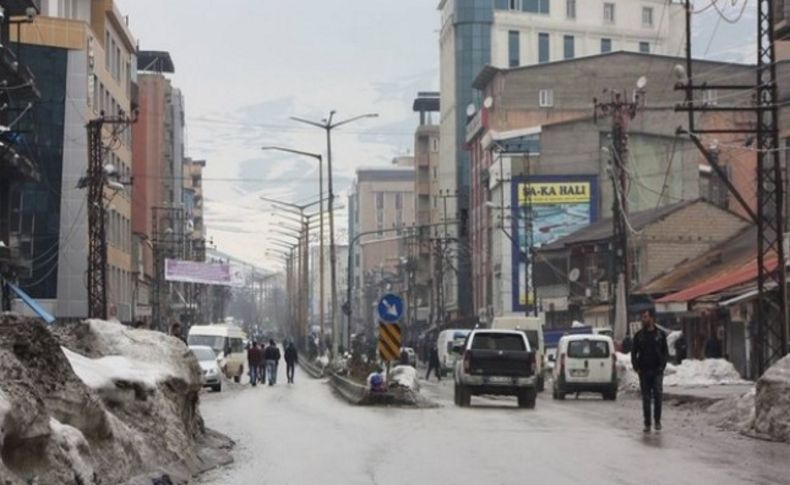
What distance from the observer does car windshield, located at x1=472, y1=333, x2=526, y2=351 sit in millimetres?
36344

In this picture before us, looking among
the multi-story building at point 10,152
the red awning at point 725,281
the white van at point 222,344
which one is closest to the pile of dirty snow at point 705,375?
the red awning at point 725,281

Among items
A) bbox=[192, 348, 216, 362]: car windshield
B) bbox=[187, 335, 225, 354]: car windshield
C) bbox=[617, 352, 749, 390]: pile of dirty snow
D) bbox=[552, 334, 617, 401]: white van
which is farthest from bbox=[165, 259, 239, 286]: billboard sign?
bbox=[552, 334, 617, 401]: white van

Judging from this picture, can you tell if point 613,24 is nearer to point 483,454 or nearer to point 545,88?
point 545,88

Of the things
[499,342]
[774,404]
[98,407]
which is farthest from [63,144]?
[98,407]

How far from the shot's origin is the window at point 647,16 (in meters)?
143

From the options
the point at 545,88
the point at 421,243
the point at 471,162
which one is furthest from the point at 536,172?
the point at 421,243

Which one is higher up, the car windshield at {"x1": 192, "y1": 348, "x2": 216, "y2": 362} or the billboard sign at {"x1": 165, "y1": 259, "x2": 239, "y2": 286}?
the billboard sign at {"x1": 165, "y1": 259, "x2": 239, "y2": 286}

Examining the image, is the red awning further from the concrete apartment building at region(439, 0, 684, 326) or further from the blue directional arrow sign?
the concrete apartment building at region(439, 0, 684, 326)

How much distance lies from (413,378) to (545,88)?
73735 millimetres

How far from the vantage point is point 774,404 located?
22.7m

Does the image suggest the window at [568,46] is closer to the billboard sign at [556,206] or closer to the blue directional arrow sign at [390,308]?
the billboard sign at [556,206]

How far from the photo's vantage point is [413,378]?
4031 cm

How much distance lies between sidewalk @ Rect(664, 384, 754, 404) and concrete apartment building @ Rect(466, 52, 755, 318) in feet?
163

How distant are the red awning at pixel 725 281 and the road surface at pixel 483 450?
832 inches
